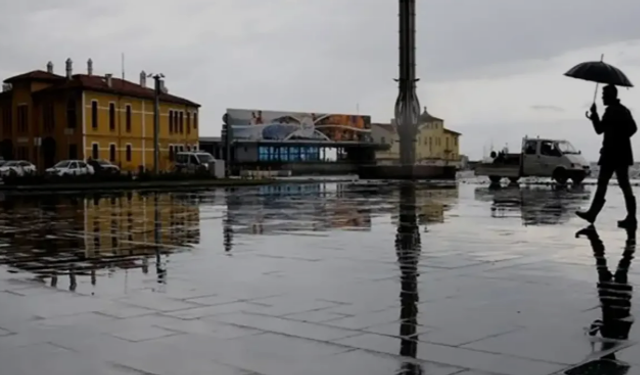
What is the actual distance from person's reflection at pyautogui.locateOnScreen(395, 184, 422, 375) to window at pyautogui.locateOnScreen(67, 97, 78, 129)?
55.1 meters

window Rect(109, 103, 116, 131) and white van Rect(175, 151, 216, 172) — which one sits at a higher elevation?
window Rect(109, 103, 116, 131)

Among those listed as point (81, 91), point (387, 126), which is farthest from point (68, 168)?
point (387, 126)

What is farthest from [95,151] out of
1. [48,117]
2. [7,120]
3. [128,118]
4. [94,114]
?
[7,120]

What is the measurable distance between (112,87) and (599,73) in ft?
196

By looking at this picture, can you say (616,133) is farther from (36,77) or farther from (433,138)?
(433,138)

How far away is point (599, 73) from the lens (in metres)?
14.9

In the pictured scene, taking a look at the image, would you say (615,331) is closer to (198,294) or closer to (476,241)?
(198,294)

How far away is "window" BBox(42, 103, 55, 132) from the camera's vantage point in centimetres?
6850

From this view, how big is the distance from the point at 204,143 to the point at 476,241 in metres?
91.3

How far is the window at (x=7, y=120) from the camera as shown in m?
73.4

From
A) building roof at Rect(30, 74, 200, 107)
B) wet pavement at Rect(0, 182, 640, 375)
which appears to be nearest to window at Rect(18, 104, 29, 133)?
building roof at Rect(30, 74, 200, 107)

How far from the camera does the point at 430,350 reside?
5320 millimetres

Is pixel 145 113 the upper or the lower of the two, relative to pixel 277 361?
upper

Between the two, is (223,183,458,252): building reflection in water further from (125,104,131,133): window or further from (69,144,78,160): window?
(125,104,131,133): window
